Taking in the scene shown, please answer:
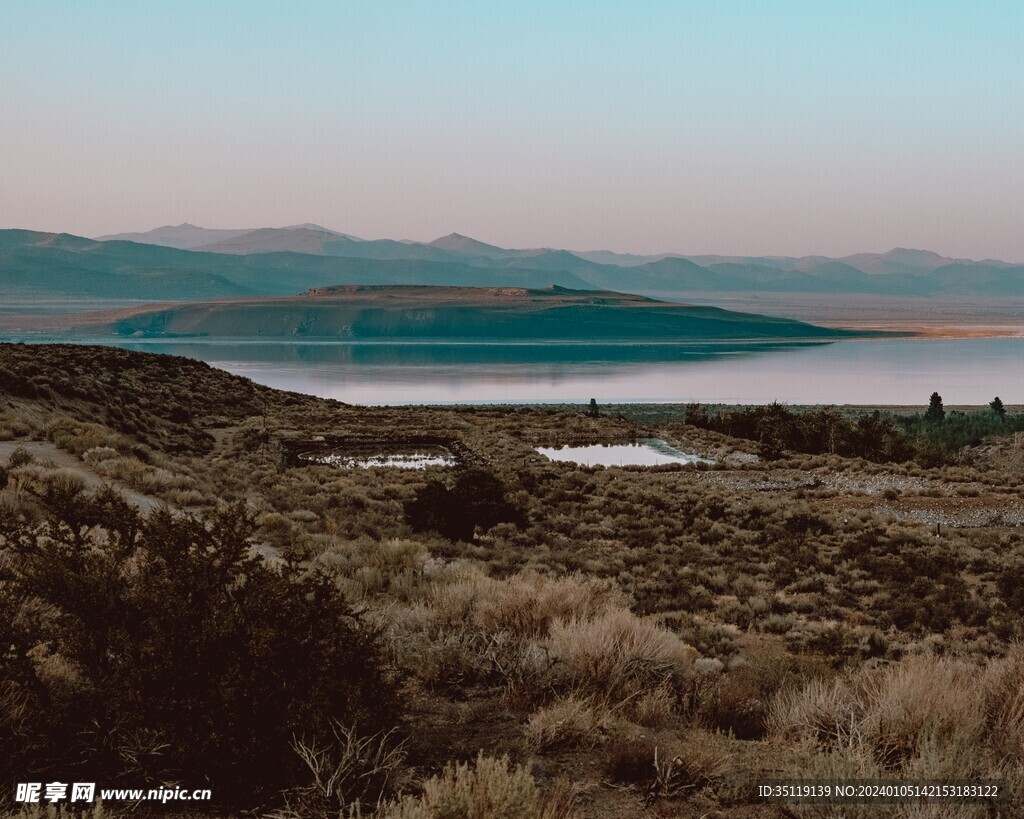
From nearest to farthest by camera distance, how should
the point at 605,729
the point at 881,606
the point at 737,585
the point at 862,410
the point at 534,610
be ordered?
the point at 605,729 → the point at 534,610 → the point at 881,606 → the point at 737,585 → the point at 862,410

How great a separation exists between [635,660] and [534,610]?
4.15ft

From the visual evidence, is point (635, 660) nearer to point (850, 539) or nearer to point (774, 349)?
point (850, 539)

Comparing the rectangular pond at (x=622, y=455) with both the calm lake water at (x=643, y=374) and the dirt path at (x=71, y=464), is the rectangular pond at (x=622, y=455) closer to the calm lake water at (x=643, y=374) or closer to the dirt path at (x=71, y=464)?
the dirt path at (x=71, y=464)

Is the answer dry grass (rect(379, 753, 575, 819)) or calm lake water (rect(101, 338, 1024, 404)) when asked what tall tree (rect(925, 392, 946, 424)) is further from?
dry grass (rect(379, 753, 575, 819))

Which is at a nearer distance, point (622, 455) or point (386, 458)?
point (386, 458)

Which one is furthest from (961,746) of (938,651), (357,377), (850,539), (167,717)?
(357,377)

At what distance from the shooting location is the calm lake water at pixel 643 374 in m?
84.3

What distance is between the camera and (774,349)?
7367 inches

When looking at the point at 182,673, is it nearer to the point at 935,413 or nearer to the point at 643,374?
the point at 935,413

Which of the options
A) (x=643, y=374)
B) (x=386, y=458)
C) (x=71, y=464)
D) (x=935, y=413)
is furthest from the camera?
(x=643, y=374)

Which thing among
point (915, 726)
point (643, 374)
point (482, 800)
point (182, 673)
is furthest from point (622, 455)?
point (643, 374)

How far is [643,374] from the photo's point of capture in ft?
374

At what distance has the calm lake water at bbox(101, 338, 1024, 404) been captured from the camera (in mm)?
84312

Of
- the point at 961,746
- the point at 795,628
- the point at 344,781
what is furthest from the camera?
the point at 795,628
